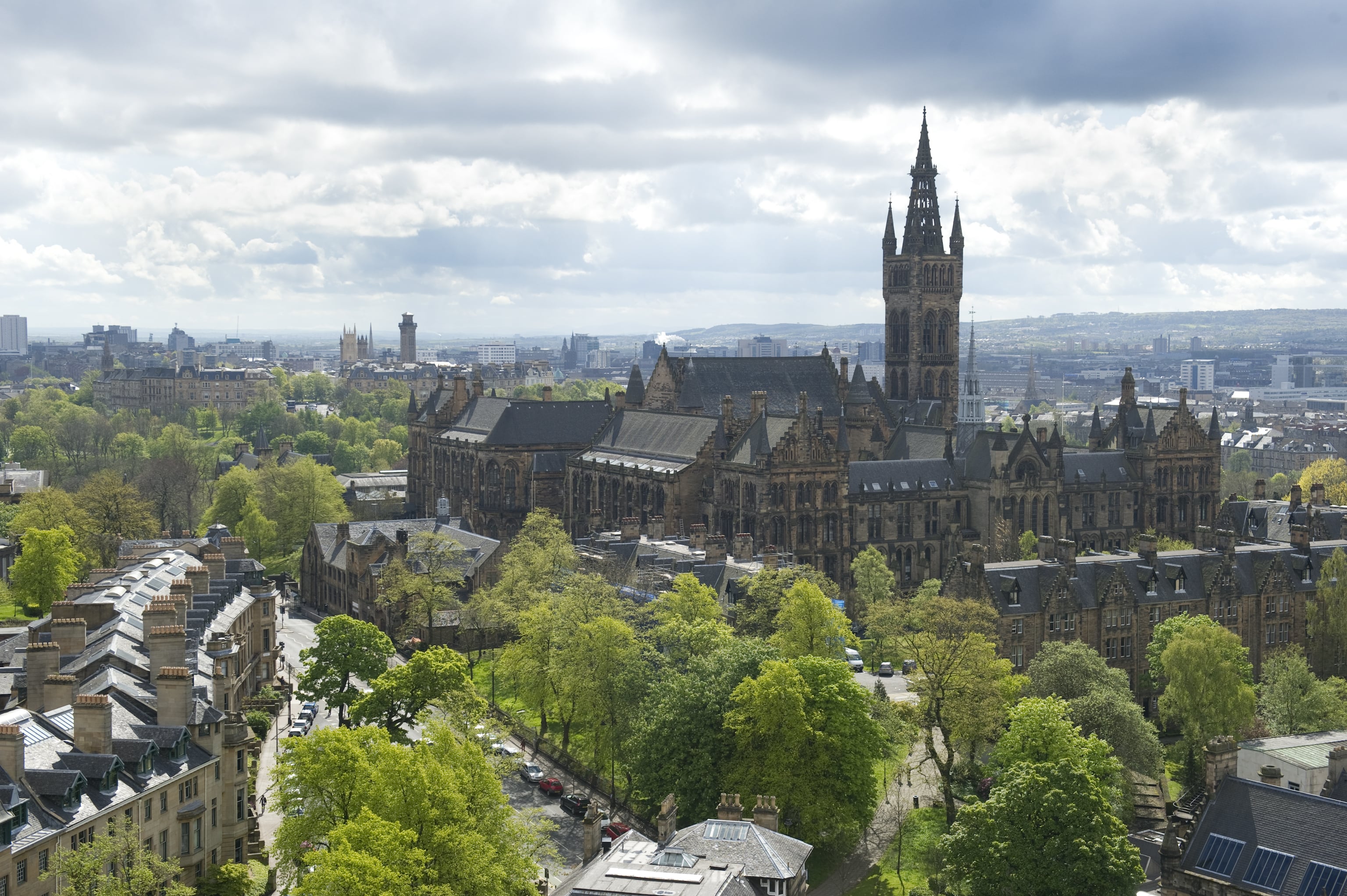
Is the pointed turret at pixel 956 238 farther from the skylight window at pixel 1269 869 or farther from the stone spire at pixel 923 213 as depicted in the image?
the skylight window at pixel 1269 869

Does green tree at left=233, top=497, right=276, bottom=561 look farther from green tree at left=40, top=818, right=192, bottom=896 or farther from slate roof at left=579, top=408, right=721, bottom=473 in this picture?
green tree at left=40, top=818, right=192, bottom=896

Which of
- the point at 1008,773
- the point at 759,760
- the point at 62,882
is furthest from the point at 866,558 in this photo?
the point at 62,882

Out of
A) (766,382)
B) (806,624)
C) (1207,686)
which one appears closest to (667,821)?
(806,624)

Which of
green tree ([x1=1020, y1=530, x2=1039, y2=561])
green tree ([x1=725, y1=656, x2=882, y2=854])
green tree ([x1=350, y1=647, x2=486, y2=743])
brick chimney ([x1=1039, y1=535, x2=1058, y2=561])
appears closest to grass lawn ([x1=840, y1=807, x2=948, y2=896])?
green tree ([x1=725, y1=656, x2=882, y2=854])

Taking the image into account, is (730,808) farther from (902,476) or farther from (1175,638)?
(902,476)

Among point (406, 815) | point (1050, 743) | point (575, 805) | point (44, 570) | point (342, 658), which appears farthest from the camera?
point (44, 570)
